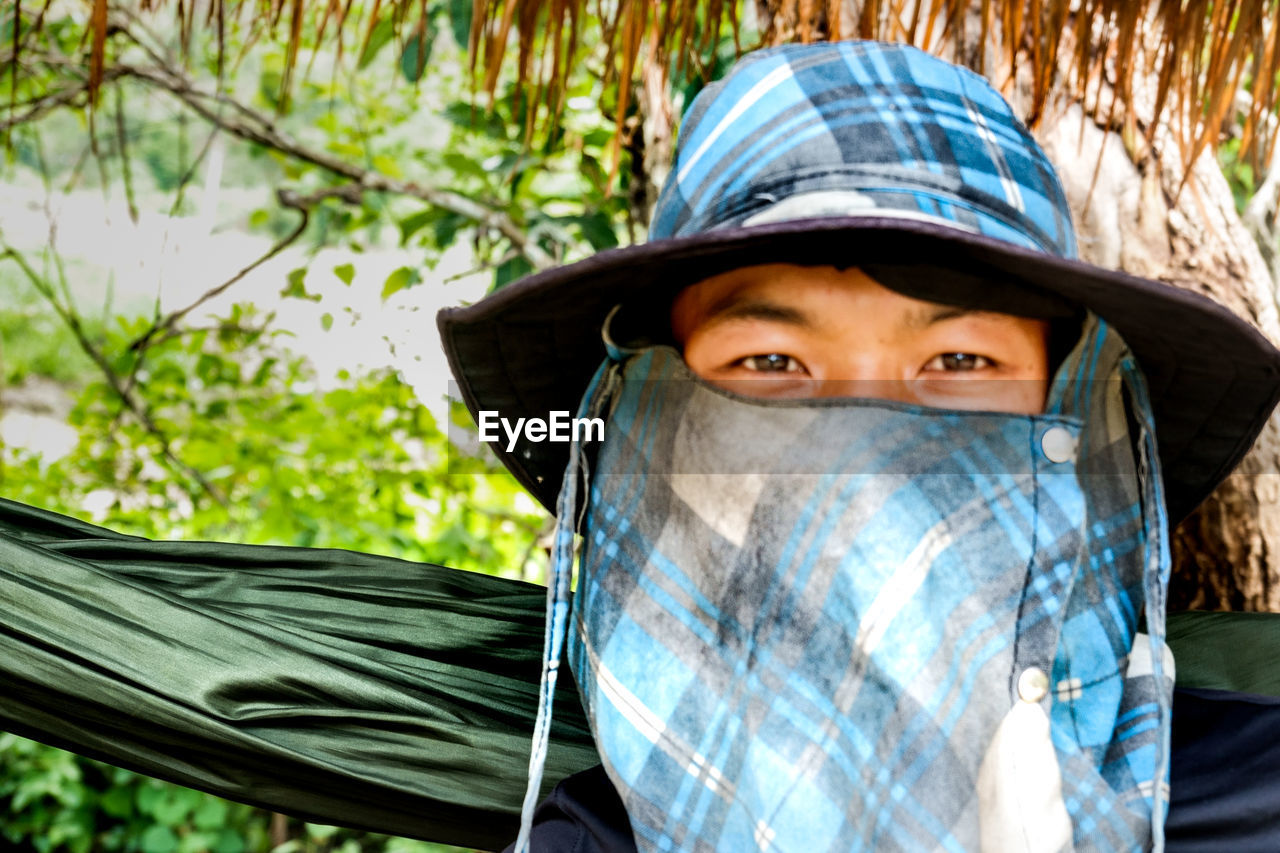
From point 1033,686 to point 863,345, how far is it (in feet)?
0.84

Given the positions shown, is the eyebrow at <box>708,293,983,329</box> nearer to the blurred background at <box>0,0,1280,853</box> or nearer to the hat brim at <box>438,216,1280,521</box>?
the hat brim at <box>438,216,1280,521</box>

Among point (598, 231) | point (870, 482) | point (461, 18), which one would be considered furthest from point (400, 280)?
point (870, 482)

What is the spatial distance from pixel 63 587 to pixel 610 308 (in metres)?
0.56

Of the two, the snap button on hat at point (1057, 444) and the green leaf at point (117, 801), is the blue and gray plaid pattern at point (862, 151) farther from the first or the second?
the green leaf at point (117, 801)

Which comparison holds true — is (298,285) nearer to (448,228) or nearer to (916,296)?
(448,228)

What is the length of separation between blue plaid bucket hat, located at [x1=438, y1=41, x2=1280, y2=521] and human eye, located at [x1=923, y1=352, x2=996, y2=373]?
45mm

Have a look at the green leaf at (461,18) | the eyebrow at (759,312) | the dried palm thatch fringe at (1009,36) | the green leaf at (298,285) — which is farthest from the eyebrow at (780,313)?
the green leaf at (298,285)

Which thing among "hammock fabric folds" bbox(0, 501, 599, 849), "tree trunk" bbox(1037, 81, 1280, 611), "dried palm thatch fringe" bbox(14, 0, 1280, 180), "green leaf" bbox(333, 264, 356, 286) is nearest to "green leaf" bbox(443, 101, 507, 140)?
"green leaf" bbox(333, 264, 356, 286)

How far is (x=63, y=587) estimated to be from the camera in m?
1.05

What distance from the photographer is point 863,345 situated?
2.76ft

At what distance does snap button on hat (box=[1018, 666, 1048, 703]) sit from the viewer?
0.74 metres

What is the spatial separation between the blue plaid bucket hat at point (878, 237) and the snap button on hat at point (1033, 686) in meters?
0.24

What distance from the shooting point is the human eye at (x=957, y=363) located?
2.81 feet

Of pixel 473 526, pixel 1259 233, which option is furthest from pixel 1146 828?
pixel 473 526
